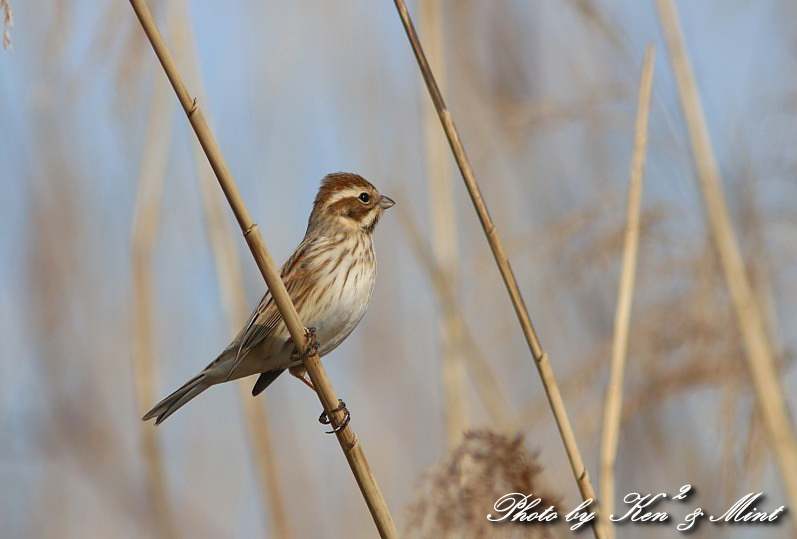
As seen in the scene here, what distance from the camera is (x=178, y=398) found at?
9.74 feet

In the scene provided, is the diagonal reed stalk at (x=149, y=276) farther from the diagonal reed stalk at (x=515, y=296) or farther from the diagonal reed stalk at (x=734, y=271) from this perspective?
the diagonal reed stalk at (x=734, y=271)

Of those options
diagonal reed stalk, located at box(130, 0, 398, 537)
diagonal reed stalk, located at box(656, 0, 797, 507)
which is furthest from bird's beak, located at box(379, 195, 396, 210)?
diagonal reed stalk, located at box(130, 0, 398, 537)

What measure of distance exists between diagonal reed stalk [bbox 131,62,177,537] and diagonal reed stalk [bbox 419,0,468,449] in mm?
870

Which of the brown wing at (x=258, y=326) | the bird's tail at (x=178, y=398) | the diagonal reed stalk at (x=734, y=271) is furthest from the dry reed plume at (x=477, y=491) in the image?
the bird's tail at (x=178, y=398)

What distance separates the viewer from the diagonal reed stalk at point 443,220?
3117 mm

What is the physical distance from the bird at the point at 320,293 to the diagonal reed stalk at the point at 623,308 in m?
0.93

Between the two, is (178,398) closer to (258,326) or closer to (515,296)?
(258,326)

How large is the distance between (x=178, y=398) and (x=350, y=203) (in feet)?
3.12

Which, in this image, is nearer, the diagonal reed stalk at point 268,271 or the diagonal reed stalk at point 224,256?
the diagonal reed stalk at point 268,271

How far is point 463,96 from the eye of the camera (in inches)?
175

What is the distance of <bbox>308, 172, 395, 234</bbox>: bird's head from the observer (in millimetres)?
3436

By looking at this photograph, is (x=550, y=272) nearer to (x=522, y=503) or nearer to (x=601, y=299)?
(x=601, y=299)

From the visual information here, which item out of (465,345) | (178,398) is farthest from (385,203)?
(178,398)

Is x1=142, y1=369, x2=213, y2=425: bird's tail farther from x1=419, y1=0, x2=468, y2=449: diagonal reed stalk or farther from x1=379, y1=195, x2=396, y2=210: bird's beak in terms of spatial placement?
x1=379, y1=195, x2=396, y2=210: bird's beak
